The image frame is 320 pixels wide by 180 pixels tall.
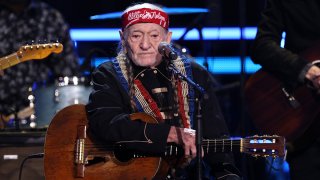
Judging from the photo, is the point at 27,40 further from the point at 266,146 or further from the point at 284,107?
the point at 266,146

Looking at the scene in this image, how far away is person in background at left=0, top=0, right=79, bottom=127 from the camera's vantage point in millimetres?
7641

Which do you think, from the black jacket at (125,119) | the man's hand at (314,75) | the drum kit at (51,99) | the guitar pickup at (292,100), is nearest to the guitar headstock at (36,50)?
the black jacket at (125,119)

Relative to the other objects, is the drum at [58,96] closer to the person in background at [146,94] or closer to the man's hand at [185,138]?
the person in background at [146,94]

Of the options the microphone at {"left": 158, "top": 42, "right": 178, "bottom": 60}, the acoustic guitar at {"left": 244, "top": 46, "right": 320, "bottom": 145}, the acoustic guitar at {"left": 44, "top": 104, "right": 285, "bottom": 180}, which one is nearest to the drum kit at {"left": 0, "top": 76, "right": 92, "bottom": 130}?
the acoustic guitar at {"left": 44, "top": 104, "right": 285, "bottom": 180}

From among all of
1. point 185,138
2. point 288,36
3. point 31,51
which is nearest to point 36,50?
point 31,51

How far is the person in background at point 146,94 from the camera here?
205 inches

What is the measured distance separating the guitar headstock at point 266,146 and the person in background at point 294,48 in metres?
0.41

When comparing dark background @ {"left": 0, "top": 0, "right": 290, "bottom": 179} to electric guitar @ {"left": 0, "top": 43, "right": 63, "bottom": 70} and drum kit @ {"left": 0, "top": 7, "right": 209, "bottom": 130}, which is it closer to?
drum kit @ {"left": 0, "top": 7, "right": 209, "bottom": 130}

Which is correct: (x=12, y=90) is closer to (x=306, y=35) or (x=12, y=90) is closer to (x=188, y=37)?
(x=188, y=37)

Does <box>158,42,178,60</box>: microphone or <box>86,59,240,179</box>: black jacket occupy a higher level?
<box>158,42,178,60</box>: microphone

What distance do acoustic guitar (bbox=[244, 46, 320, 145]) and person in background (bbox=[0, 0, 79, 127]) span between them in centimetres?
259

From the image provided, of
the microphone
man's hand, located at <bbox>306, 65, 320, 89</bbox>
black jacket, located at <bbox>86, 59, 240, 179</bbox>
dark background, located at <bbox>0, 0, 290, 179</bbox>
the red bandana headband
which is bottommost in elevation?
black jacket, located at <bbox>86, 59, 240, 179</bbox>

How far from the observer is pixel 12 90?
Answer: 7.66 meters

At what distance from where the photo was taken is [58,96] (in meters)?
7.21
